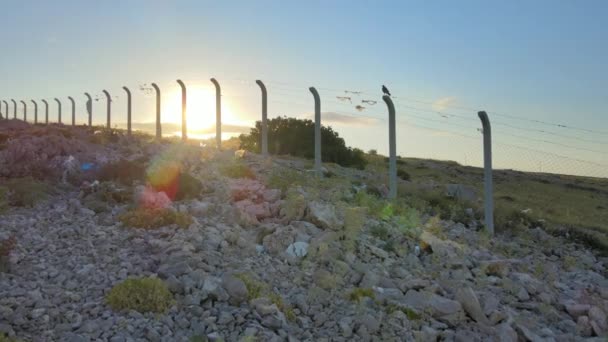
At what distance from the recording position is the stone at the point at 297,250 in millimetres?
8891

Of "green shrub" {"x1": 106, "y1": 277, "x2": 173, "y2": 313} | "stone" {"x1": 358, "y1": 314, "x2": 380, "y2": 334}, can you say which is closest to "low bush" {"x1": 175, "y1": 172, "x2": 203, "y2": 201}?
"green shrub" {"x1": 106, "y1": 277, "x2": 173, "y2": 313}

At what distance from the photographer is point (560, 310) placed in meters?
8.87

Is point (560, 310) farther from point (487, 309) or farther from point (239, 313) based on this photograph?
point (239, 313)

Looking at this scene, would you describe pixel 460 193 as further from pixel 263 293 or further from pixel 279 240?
pixel 263 293

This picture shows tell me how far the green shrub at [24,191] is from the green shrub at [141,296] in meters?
5.09

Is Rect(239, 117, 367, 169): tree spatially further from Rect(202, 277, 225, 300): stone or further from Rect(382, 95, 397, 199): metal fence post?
Rect(202, 277, 225, 300): stone

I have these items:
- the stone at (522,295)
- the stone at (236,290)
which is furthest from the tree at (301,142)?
the stone at (236,290)

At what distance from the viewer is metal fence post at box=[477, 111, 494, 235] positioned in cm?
1266

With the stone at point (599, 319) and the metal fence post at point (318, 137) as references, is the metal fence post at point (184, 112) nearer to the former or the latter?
the metal fence post at point (318, 137)

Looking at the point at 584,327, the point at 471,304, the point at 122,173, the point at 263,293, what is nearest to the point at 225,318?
the point at 263,293

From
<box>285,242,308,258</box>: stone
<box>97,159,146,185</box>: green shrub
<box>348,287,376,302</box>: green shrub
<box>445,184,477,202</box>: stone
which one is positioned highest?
<box>97,159,146,185</box>: green shrub

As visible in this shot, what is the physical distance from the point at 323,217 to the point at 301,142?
16942 mm

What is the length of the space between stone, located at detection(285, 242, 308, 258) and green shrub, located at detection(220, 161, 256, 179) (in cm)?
501

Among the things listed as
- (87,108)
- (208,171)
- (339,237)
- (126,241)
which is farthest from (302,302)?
(87,108)
